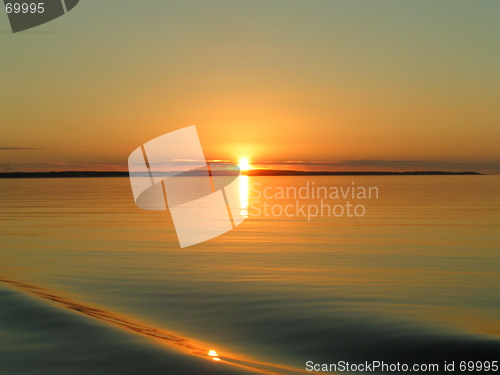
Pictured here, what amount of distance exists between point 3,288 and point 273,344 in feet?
19.3

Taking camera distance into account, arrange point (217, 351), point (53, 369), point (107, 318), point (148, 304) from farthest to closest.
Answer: point (148, 304), point (107, 318), point (217, 351), point (53, 369)

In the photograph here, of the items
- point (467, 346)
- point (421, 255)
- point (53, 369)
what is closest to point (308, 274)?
point (421, 255)

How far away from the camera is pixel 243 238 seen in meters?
19.8

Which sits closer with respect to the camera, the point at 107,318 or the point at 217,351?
the point at 217,351

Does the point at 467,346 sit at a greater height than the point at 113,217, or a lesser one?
lesser

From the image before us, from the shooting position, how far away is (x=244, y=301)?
1012 cm

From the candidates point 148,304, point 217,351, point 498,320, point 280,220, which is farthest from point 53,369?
point 280,220

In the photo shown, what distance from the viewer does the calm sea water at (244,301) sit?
274 inches

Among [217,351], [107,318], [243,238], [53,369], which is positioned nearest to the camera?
[53,369]

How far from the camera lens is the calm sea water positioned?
695 cm

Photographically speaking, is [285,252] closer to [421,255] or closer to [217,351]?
[421,255]

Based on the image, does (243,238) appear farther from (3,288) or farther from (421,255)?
(3,288)

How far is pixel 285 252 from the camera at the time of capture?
1605cm

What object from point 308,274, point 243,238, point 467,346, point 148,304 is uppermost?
point 243,238
